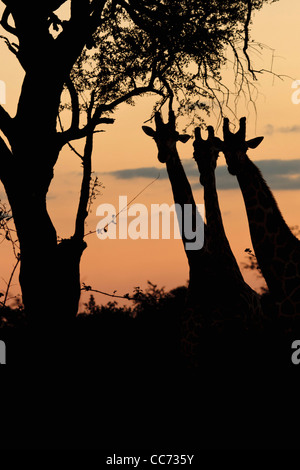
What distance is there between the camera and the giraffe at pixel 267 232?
9.06 metres

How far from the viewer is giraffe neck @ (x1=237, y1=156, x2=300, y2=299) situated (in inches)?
359

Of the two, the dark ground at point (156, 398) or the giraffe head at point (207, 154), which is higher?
the giraffe head at point (207, 154)

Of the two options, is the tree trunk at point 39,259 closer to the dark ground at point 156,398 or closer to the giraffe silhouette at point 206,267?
the dark ground at point 156,398

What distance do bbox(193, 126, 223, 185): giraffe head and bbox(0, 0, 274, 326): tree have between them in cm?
337

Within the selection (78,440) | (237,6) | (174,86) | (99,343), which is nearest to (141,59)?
(174,86)

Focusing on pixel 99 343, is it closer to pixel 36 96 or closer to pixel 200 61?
pixel 36 96

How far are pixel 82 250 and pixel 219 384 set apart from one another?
414 centimetres

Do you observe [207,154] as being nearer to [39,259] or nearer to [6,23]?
[39,259]

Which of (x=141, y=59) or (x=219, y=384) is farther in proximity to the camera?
(x=141, y=59)

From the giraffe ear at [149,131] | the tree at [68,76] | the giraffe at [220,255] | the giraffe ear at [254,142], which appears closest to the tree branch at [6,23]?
the tree at [68,76]

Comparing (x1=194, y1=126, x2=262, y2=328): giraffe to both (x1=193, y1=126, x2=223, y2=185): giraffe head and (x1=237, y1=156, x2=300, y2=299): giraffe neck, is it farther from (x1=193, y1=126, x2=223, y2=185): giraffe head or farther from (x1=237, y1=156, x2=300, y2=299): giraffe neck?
(x1=237, y1=156, x2=300, y2=299): giraffe neck

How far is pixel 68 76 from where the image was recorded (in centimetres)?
1327

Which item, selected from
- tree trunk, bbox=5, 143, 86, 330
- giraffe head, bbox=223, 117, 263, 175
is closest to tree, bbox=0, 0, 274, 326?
tree trunk, bbox=5, 143, 86, 330
